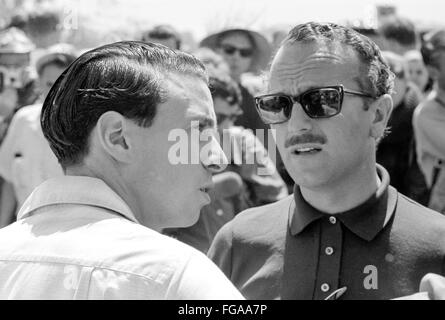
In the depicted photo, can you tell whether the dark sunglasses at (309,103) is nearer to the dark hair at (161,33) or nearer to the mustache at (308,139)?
the mustache at (308,139)

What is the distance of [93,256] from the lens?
1.88m

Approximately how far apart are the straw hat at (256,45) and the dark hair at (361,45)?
336cm

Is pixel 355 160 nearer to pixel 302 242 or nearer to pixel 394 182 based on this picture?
pixel 302 242

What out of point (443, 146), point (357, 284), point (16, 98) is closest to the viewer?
point (357, 284)

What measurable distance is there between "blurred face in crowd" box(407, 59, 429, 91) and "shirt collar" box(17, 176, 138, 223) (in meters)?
5.80

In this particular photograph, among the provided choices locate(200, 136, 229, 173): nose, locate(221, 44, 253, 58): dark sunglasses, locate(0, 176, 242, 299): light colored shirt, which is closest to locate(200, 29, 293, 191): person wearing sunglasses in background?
locate(221, 44, 253, 58): dark sunglasses

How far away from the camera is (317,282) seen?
9.34ft

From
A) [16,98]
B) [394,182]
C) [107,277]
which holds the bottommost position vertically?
[394,182]

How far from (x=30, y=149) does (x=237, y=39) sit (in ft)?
6.17

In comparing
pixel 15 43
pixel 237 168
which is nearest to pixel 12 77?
pixel 15 43

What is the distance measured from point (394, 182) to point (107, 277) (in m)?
4.13

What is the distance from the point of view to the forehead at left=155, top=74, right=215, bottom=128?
214cm

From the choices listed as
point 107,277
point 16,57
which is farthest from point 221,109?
point 107,277

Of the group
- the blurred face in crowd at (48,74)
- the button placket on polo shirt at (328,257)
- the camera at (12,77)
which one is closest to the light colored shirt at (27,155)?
the blurred face in crowd at (48,74)
